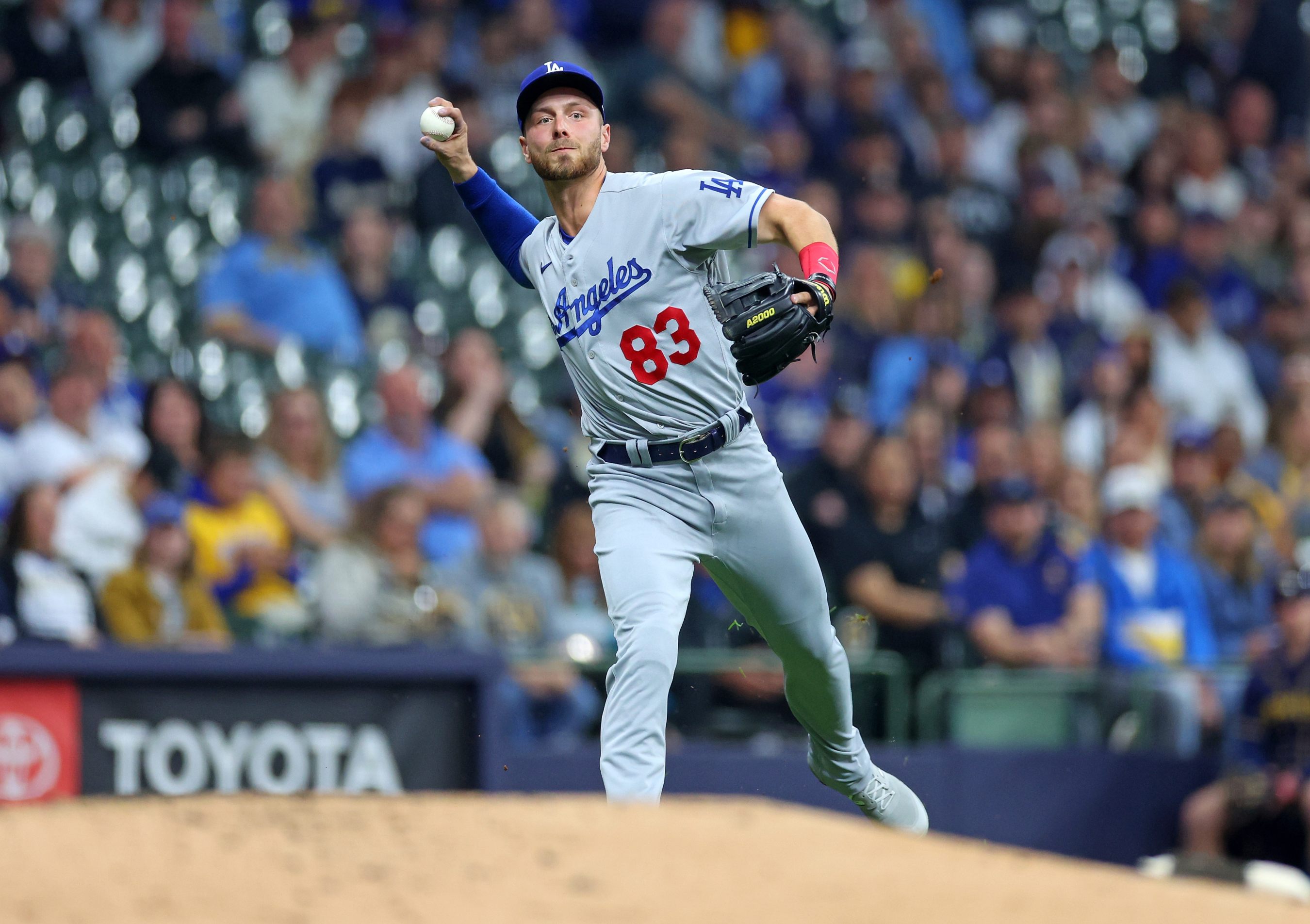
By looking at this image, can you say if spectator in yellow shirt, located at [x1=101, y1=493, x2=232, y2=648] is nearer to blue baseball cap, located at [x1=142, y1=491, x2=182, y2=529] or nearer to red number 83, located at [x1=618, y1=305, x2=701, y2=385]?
blue baseball cap, located at [x1=142, y1=491, x2=182, y2=529]

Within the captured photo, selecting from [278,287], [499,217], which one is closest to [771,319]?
[499,217]

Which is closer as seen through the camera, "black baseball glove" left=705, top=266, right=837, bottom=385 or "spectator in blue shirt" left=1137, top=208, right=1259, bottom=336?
"black baseball glove" left=705, top=266, right=837, bottom=385

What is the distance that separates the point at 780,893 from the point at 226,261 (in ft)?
19.9

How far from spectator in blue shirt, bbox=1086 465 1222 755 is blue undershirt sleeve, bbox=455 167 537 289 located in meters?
4.04

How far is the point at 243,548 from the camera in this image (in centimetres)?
732

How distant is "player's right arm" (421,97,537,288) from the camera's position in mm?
5070

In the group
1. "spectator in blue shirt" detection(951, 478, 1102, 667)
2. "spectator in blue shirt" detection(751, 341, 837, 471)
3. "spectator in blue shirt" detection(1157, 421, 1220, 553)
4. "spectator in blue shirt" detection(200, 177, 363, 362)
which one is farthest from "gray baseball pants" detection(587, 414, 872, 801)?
"spectator in blue shirt" detection(1157, 421, 1220, 553)

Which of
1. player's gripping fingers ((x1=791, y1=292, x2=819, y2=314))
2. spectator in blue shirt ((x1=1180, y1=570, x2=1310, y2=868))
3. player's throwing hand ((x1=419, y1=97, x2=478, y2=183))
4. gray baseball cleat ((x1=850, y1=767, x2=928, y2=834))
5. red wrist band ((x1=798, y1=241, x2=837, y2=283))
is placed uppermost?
player's throwing hand ((x1=419, y1=97, x2=478, y2=183))

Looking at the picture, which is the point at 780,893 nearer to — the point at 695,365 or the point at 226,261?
the point at 695,365

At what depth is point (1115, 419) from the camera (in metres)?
9.54

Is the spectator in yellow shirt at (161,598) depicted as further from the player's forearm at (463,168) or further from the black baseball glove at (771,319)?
the black baseball glove at (771,319)

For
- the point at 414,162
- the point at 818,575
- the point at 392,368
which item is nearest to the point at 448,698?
the point at 392,368

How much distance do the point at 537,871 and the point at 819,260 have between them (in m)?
1.67

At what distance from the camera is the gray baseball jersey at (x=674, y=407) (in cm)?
464
